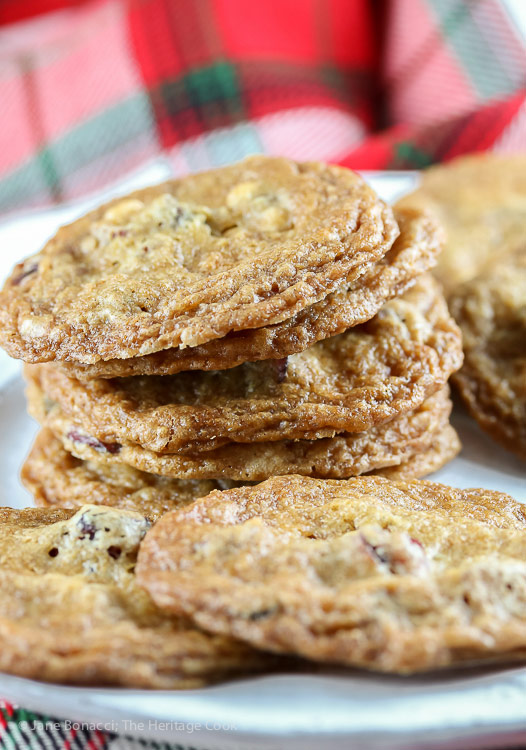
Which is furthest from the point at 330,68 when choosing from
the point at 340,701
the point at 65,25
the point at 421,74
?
the point at 340,701

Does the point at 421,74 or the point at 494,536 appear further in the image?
the point at 421,74

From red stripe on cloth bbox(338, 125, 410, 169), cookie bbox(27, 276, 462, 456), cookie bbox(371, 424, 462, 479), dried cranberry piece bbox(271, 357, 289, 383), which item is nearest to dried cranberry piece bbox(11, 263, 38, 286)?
cookie bbox(27, 276, 462, 456)

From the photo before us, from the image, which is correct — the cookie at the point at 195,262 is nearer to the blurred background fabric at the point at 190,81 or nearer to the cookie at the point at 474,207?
the cookie at the point at 474,207

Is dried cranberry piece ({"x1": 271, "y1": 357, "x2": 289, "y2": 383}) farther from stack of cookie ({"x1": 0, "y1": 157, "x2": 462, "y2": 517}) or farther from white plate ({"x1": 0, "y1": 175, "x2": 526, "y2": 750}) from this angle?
white plate ({"x1": 0, "y1": 175, "x2": 526, "y2": 750})

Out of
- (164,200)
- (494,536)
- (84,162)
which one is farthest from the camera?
(84,162)

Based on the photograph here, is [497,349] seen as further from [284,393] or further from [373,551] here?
[373,551]

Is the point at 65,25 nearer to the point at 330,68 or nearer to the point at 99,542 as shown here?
the point at 330,68
